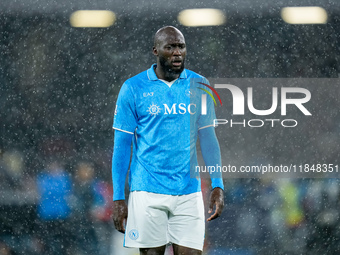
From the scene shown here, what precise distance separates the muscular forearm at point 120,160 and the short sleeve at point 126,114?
0.03 meters

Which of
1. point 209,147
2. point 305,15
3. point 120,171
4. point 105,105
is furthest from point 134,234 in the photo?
point 305,15

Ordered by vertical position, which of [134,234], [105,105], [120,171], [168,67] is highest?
[168,67]

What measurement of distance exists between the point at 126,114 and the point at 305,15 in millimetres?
1474

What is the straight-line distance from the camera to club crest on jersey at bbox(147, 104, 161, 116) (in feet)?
9.36

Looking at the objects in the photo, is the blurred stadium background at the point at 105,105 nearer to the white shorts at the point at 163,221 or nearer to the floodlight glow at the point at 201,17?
the floodlight glow at the point at 201,17

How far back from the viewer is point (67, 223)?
3.74m

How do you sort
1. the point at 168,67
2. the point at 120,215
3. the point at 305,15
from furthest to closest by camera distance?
the point at 305,15
the point at 168,67
the point at 120,215

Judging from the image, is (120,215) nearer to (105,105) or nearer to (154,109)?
(154,109)

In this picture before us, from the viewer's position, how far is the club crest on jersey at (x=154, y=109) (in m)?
2.85

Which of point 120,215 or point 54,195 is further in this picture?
point 54,195

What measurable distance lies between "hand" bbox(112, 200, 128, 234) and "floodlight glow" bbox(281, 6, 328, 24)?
1.65 metres

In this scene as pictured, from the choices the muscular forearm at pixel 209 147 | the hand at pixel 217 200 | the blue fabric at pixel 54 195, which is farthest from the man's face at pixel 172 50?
the blue fabric at pixel 54 195

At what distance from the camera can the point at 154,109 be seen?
2859mm

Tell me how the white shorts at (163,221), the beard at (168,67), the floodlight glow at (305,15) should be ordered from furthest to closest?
the floodlight glow at (305,15), the beard at (168,67), the white shorts at (163,221)
